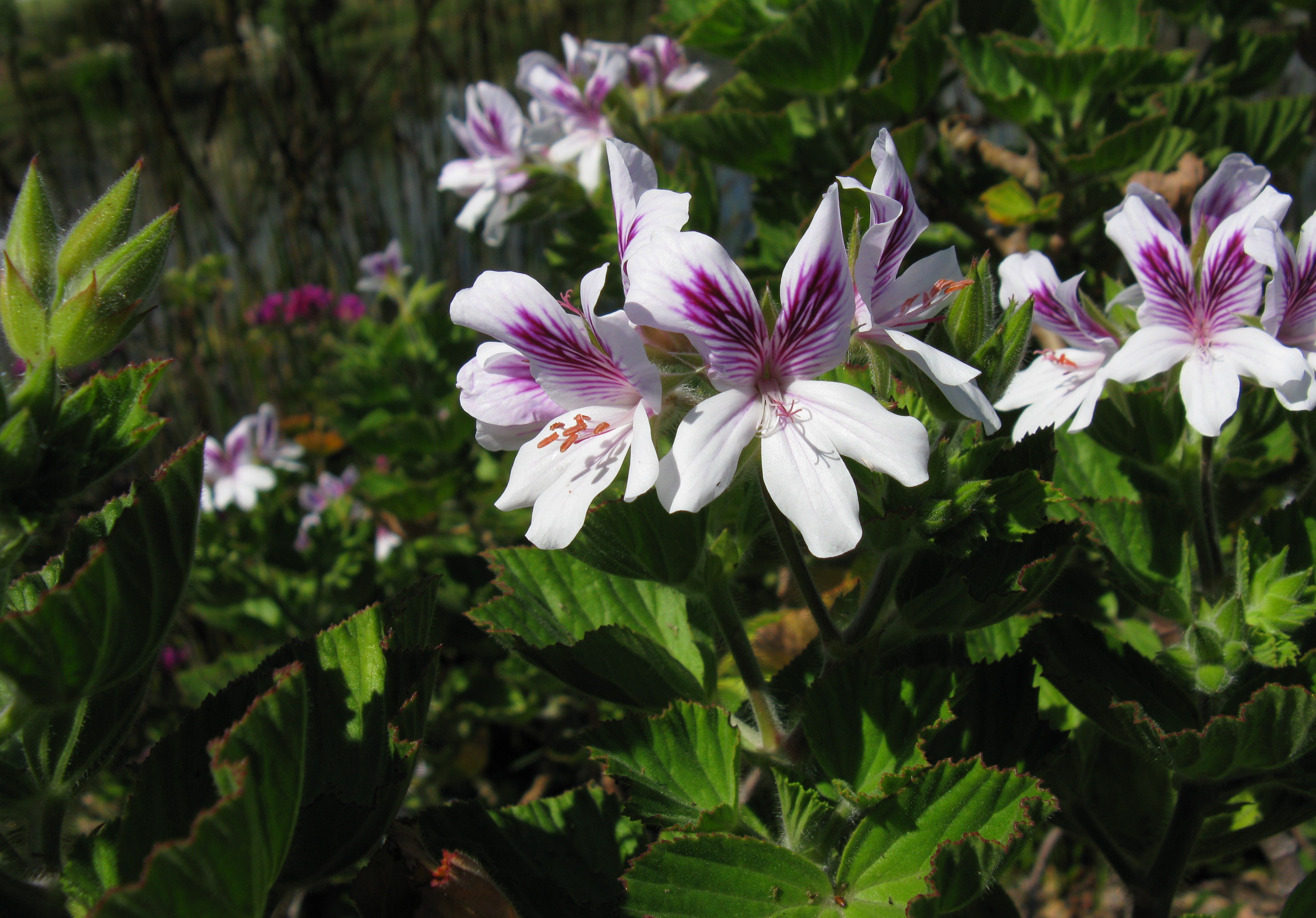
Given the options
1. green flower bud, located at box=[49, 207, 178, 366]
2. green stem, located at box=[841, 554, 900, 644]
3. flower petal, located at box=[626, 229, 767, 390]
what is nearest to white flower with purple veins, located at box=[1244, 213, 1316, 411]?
green stem, located at box=[841, 554, 900, 644]

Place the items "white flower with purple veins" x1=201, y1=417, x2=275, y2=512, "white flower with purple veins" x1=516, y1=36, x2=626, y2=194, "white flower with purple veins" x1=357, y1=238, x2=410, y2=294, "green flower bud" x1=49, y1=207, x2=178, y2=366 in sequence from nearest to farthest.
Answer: "green flower bud" x1=49, y1=207, x2=178, y2=366 < "white flower with purple veins" x1=516, y1=36, x2=626, y2=194 < "white flower with purple veins" x1=201, y1=417, x2=275, y2=512 < "white flower with purple veins" x1=357, y1=238, x2=410, y2=294

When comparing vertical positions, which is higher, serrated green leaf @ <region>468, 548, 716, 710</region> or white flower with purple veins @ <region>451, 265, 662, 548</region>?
white flower with purple veins @ <region>451, 265, 662, 548</region>

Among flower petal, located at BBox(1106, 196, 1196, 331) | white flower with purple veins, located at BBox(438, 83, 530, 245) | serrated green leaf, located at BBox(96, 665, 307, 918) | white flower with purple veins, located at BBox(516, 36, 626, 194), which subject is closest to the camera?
serrated green leaf, located at BBox(96, 665, 307, 918)

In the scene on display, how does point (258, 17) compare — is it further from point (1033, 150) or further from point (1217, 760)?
point (1217, 760)

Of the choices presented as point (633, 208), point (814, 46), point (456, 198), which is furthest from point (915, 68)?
point (456, 198)

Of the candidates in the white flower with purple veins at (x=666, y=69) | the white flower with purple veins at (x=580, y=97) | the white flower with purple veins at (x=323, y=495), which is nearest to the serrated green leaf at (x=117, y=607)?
the white flower with purple veins at (x=580, y=97)

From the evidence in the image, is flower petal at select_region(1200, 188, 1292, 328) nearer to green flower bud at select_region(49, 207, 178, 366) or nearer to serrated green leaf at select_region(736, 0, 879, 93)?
serrated green leaf at select_region(736, 0, 879, 93)

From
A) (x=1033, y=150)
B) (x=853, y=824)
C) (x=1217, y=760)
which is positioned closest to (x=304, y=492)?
(x=1033, y=150)

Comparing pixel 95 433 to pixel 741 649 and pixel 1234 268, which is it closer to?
pixel 741 649

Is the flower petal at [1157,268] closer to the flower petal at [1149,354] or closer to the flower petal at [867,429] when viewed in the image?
the flower petal at [1149,354]
